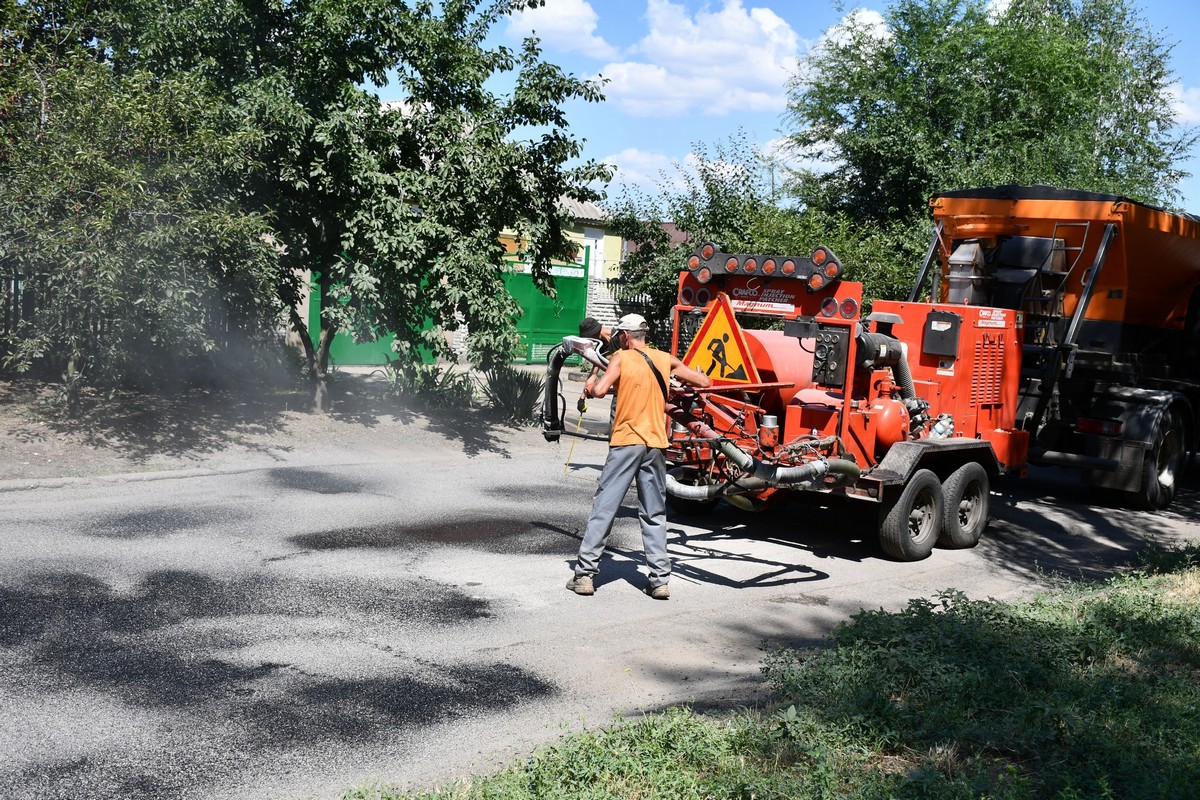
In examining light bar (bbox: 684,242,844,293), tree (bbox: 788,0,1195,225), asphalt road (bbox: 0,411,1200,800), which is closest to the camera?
asphalt road (bbox: 0,411,1200,800)

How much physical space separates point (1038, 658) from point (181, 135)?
374 inches

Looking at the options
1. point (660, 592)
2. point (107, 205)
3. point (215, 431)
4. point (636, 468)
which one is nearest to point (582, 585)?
point (660, 592)

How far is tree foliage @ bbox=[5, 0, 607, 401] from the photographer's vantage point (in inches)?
484

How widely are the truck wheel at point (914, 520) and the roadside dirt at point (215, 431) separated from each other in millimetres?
5711

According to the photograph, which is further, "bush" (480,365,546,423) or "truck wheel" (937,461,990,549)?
"bush" (480,365,546,423)

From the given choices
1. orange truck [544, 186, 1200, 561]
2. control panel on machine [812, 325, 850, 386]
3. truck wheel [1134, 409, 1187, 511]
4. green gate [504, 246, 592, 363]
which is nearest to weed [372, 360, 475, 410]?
orange truck [544, 186, 1200, 561]

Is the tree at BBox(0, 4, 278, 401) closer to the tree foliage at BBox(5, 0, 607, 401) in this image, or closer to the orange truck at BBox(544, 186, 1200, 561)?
the tree foliage at BBox(5, 0, 607, 401)

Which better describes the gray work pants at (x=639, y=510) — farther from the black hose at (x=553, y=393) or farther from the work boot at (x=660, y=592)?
the black hose at (x=553, y=393)

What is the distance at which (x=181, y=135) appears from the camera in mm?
11180

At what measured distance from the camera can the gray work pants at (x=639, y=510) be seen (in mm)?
7527

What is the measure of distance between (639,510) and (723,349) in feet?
6.61

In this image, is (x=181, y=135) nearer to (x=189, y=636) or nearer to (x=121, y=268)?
(x=121, y=268)

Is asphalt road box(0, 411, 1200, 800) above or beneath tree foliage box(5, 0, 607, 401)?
beneath

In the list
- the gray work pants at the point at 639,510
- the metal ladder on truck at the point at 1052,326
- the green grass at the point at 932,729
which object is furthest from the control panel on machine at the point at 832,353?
the metal ladder on truck at the point at 1052,326
